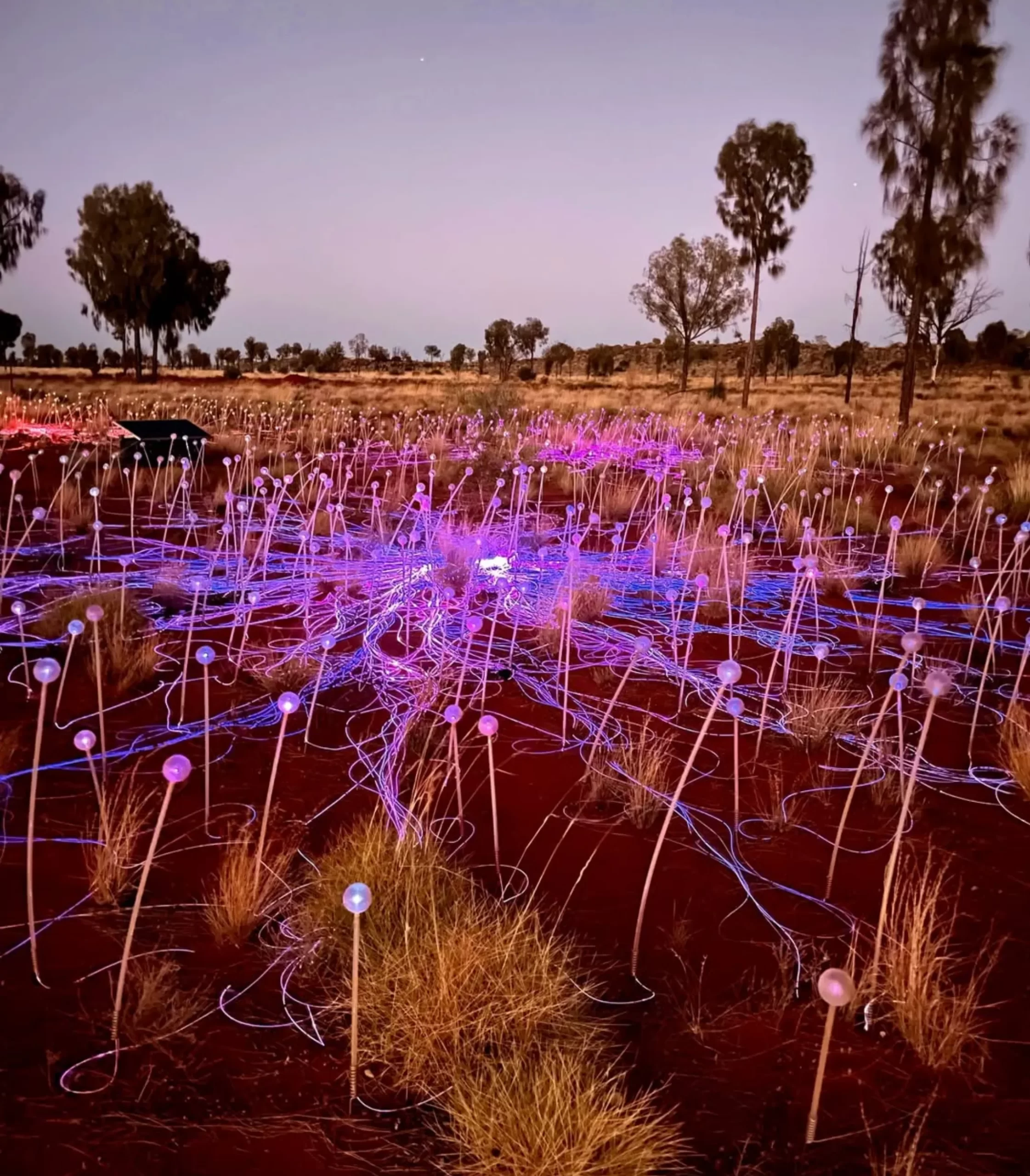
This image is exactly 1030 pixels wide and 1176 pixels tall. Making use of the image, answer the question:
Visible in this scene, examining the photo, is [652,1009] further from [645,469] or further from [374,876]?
[645,469]

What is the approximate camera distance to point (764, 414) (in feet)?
62.8

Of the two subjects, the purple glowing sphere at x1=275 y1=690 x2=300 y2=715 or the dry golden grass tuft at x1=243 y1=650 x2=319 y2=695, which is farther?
the dry golden grass tuft at x1=243 y1=650 x2=319 y2=695

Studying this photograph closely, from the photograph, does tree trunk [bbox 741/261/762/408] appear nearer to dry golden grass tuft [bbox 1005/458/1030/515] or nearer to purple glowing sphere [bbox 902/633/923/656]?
dry golden grass tuft [bbox 1005/458/1030/515]

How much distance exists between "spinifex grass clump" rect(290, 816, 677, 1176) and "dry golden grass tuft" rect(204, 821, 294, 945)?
0.09 metres

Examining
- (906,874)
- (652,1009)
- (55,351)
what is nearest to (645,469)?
(906,874)

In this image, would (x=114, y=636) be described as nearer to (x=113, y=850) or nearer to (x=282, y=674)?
(x=282, y=674)

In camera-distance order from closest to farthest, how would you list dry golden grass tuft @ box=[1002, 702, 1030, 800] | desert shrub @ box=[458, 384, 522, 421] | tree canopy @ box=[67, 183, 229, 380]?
dry golden grass tuft @ box=[1002, 702, 1030, 800], desert shrub @ box=[458, 384, 522, 421], tree canopy @ box=[67, 183, 229, 380]

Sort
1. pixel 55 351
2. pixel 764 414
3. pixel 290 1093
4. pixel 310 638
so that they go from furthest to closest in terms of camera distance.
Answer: pixel 55 351 < pixel 764 414 < pixel 310 638 < pixel 290 1093

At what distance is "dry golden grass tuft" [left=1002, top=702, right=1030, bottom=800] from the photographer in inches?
131

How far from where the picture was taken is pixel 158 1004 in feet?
6.59

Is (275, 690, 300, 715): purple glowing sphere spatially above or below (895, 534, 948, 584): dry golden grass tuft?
above

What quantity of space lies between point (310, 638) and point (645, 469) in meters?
7.17

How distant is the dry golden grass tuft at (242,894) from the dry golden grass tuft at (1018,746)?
268 centimetres

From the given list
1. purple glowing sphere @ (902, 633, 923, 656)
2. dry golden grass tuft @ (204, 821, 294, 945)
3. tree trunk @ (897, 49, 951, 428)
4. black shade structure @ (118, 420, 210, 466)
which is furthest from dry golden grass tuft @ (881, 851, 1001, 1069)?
tree trunk @ (897, 49, 951, 428)
